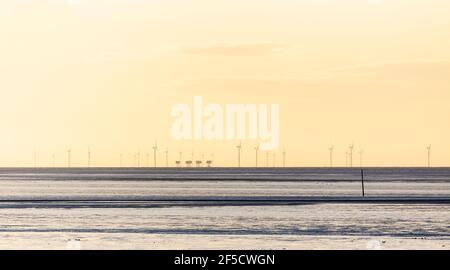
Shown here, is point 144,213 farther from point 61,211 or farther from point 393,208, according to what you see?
point 393,208

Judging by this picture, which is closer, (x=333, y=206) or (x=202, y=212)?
(x=202, y=212)

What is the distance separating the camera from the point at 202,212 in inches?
2918

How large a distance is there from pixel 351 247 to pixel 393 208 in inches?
1312

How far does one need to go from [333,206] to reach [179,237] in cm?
3482

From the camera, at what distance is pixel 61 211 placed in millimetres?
76250

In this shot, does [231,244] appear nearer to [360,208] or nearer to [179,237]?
[179,237]

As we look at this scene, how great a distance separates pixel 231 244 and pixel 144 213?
25.9 metres

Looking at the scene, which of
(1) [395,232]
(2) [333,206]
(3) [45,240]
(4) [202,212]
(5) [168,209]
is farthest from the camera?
(2) [333,206]

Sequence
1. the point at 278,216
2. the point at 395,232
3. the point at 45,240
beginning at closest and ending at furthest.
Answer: the point at 45,240 < the point at 395,232 < the point at 278,216
